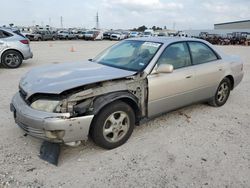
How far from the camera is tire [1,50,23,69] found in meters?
8.77

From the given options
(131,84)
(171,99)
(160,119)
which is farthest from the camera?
(160,119)

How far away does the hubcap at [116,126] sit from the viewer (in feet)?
10.1

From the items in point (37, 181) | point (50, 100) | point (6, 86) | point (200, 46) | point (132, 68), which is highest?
Result: point (200, 46)

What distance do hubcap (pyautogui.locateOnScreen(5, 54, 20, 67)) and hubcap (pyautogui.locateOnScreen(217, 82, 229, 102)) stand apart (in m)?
7.57

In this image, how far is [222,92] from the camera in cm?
491

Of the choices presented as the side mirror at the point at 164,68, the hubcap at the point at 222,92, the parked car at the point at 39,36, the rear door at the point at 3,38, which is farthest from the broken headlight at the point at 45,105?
the parked car at the point at 39,36

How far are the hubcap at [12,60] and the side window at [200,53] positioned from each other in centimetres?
724

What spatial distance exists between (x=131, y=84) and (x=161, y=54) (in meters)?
0.79

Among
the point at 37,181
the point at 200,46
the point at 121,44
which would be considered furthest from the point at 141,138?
the point at 200,46

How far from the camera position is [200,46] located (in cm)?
446

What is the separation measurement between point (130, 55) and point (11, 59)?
263 inches

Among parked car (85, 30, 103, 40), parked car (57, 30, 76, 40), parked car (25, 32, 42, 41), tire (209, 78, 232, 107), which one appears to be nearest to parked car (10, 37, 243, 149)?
tire (209, 78, 232, 107)

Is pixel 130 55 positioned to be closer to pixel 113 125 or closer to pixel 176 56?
pixel 176 56

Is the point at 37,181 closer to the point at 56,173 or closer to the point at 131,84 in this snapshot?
the point at 56,173
